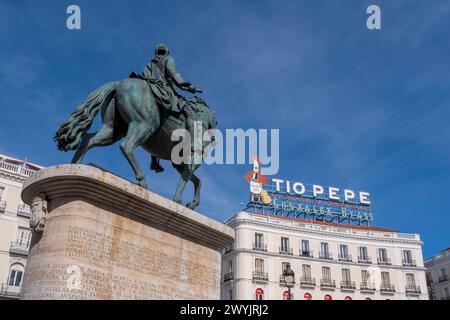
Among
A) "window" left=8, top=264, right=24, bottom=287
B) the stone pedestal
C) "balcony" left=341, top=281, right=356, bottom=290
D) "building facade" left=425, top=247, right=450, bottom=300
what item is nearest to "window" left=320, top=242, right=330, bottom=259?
"balcony" left=341, top=281, right=356, bottom=290

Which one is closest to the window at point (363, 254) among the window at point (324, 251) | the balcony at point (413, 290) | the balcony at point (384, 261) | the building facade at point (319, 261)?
the building facade at point (319, 261)

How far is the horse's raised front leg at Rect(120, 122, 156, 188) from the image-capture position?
Answer: 29.9 feet

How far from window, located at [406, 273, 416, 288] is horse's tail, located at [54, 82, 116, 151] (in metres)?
62.3

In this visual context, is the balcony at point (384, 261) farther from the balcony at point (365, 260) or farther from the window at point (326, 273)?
the window at point (326, 273)

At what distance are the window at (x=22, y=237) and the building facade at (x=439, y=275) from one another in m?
54.3

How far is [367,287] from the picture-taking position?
6097cm

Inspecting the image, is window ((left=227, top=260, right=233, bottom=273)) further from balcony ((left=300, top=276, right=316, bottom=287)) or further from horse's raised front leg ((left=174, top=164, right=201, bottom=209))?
horse's raised front leg ((left=174, top=164, right=201, bottom=209))

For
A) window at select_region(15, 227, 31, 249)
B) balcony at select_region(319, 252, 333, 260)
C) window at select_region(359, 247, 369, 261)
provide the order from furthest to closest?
window at select_region(359, 247, 369, 261)
balcony at select_region(319, 252, 333, 260)
window at select_region(15, 227, 31, 249)

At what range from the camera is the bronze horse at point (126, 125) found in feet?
29.1

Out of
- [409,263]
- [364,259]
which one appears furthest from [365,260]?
[409,263]

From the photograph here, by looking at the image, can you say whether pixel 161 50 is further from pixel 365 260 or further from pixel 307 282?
pixel 365 260
